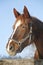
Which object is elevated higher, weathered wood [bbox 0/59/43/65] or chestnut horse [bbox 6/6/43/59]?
chestnut horse [bbox 6/6/43/59]

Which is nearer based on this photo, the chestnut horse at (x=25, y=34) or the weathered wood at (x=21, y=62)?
the weathered wood at (x=21, y=62)

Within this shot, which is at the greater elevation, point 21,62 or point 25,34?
point 25,34

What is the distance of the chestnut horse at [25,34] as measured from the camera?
3.68 metres

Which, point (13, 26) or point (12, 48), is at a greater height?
point (13, 26)

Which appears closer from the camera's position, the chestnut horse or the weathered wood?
the weathered wood

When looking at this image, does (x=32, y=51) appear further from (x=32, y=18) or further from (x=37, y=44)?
(x=32, y=18)

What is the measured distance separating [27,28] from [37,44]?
1.37 ft

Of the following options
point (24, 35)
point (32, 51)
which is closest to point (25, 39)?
point (24, 35)

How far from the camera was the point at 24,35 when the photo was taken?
12.5ft

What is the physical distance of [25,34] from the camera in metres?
→ 3.82

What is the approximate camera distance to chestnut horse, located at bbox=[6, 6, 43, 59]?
12.1 ft

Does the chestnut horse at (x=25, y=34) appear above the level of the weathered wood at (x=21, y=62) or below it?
above

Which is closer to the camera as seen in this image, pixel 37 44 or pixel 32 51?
pixel 37 44

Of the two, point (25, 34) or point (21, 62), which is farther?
point (25, 34)
